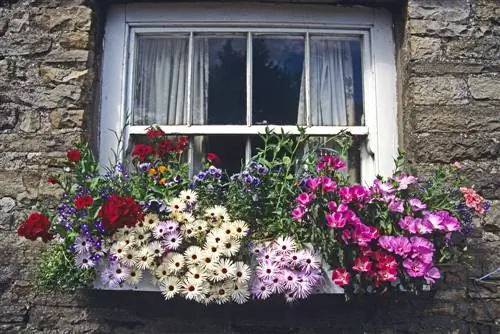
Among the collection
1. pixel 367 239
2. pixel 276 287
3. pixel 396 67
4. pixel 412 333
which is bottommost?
pixel 412 333

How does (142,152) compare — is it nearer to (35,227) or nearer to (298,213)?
(35,227)

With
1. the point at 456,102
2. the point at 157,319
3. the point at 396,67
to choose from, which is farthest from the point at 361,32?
the point at 157,319

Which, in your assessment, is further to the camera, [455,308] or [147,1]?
[147,1]

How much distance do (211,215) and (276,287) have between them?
435mm

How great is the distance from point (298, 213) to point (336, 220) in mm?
174

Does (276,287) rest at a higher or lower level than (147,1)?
lower

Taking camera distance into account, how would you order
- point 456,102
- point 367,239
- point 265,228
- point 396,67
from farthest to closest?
point 396,67 → point 456,102 → point 265,228 → point 367,239

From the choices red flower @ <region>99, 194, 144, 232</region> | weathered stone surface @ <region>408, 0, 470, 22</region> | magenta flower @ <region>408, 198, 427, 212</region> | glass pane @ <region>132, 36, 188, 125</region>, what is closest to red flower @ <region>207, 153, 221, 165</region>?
glass pane @ <region>132, 36, 188, 125</region>

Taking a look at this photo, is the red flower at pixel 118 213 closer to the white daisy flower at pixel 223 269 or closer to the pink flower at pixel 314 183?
the white daisy flower at pixel 223 269

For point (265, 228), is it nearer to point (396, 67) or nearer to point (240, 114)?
point (240, 114)

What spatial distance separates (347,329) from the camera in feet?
8.34

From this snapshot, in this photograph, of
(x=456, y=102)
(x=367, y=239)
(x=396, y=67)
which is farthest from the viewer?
(x=396, y=67)

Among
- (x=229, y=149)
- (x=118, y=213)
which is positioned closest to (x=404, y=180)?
(x=229, y=149)

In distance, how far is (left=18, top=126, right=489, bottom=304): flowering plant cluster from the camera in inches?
90.3
